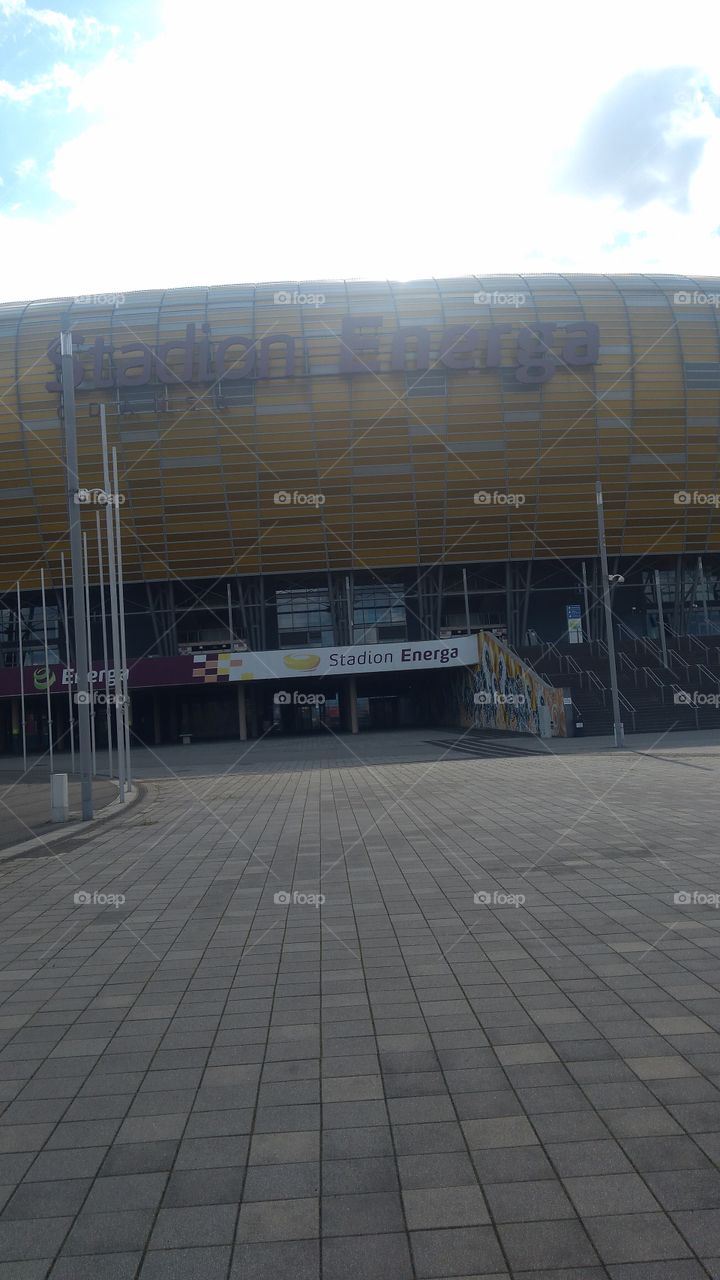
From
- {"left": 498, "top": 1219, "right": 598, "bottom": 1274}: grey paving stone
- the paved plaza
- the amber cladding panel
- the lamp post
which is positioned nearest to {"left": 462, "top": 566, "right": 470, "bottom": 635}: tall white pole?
the amber cladding panel

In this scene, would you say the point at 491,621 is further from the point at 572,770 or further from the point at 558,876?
the point at 558,876

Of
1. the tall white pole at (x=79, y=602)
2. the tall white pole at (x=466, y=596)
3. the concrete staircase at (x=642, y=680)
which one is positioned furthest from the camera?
the tall white pole at (x=466, y=596)

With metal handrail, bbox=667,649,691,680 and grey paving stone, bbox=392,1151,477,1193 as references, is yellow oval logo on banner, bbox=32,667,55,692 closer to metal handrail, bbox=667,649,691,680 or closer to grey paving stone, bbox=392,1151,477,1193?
metal handrail, bbox=667,649,691,680

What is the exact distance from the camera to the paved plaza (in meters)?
3.45

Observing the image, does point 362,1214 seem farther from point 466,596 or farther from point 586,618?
point 586,618

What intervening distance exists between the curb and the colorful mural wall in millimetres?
18416

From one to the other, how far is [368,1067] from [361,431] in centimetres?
4469

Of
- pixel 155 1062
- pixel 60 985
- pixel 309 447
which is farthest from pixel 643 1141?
pixel 309 447

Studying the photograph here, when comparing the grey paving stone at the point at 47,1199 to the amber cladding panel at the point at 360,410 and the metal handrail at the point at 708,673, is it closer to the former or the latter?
the metal handrail at the point at 708,673

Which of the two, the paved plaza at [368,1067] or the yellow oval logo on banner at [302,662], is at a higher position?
the yellow oval logo on banner at [302,662]

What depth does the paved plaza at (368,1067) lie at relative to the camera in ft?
11.3

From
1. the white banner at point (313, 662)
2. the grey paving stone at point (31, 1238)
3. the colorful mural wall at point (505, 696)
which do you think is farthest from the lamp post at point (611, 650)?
the grey paving stone at point (31, 1238)

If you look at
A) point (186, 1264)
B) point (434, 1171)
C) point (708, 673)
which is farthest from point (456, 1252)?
point (708, 673)

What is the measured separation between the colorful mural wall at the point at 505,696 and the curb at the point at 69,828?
60.4 feet
